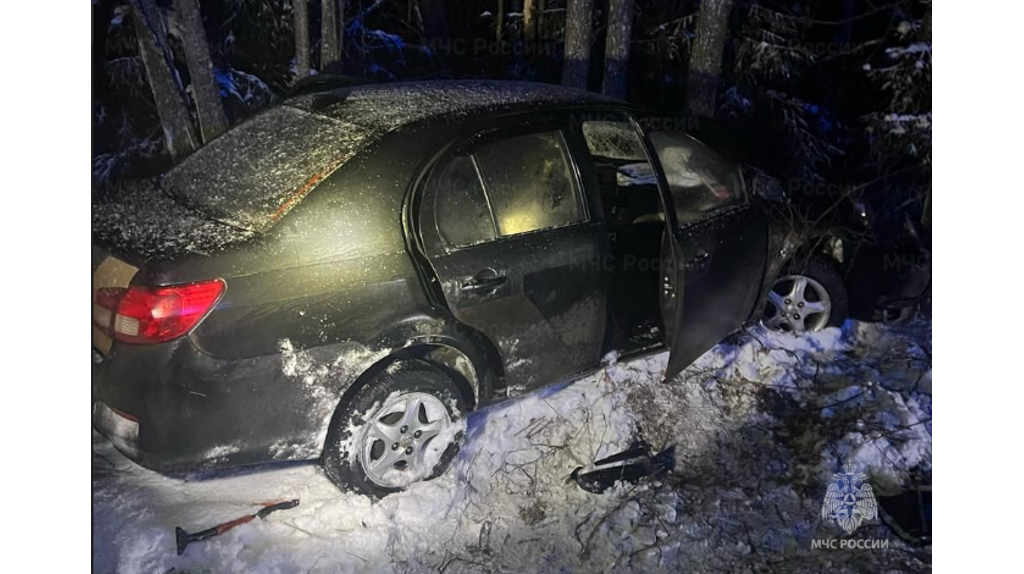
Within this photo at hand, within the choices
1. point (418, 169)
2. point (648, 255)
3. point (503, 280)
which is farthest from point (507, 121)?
point (648, 255)

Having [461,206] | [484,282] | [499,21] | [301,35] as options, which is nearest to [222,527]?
[484,282]

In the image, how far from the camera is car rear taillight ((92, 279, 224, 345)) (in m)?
2.12

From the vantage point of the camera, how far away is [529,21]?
9.13 ft

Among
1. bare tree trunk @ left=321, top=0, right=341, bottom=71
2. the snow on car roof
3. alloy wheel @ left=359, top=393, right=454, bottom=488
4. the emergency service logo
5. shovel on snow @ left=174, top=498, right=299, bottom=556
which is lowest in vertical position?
the emergency service logo

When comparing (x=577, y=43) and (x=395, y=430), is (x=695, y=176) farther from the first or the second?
→ (x=395, y=430)

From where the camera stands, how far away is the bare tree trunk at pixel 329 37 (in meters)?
2.72

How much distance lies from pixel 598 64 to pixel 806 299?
1.50 meters

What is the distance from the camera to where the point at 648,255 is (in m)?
3.06

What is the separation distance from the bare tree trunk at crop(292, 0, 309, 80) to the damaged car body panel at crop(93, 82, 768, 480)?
16 cm

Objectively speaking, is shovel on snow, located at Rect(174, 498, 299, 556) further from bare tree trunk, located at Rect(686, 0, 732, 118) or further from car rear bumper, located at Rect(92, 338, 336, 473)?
bare tree trunk, located at Rect(686, 0, 732, 118)

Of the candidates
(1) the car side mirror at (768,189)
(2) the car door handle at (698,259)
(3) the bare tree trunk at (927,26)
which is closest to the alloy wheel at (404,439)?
(2) the car door handle at (698,259)

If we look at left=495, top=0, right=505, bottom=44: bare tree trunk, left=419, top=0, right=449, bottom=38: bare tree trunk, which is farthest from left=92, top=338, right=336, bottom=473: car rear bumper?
left=495, top=0, right=505, bottom=44: bare tree trunk

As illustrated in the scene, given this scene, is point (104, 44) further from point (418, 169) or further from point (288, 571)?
point (288, 571)

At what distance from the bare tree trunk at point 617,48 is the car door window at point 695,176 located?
28 centimetres
